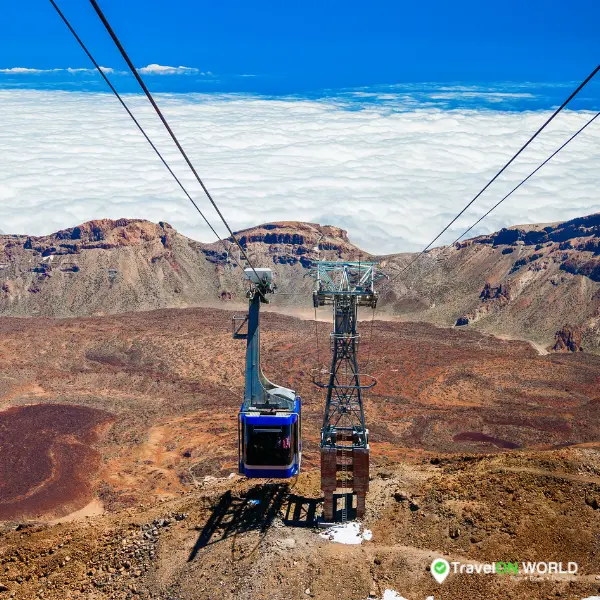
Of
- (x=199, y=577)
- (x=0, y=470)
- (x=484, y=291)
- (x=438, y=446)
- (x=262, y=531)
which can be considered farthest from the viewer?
(x=484, y=291)

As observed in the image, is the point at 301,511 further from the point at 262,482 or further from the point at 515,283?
the point at 515,283

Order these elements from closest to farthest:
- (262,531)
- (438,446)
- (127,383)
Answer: (262,531) < (438,446) < (127,383)

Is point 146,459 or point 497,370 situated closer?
point 146,459

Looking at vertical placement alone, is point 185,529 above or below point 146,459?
above

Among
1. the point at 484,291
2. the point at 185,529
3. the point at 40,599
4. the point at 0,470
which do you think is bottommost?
the point at 0,470

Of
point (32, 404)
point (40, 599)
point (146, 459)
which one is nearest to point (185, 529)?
point (40, 599)

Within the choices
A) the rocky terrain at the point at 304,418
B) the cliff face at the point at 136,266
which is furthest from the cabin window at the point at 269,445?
the cliff face at the point at 136,266

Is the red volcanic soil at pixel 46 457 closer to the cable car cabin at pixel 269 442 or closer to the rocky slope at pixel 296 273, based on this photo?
the cable car cabin at pixel 269 442

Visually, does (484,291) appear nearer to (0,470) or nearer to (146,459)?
(146,459)
